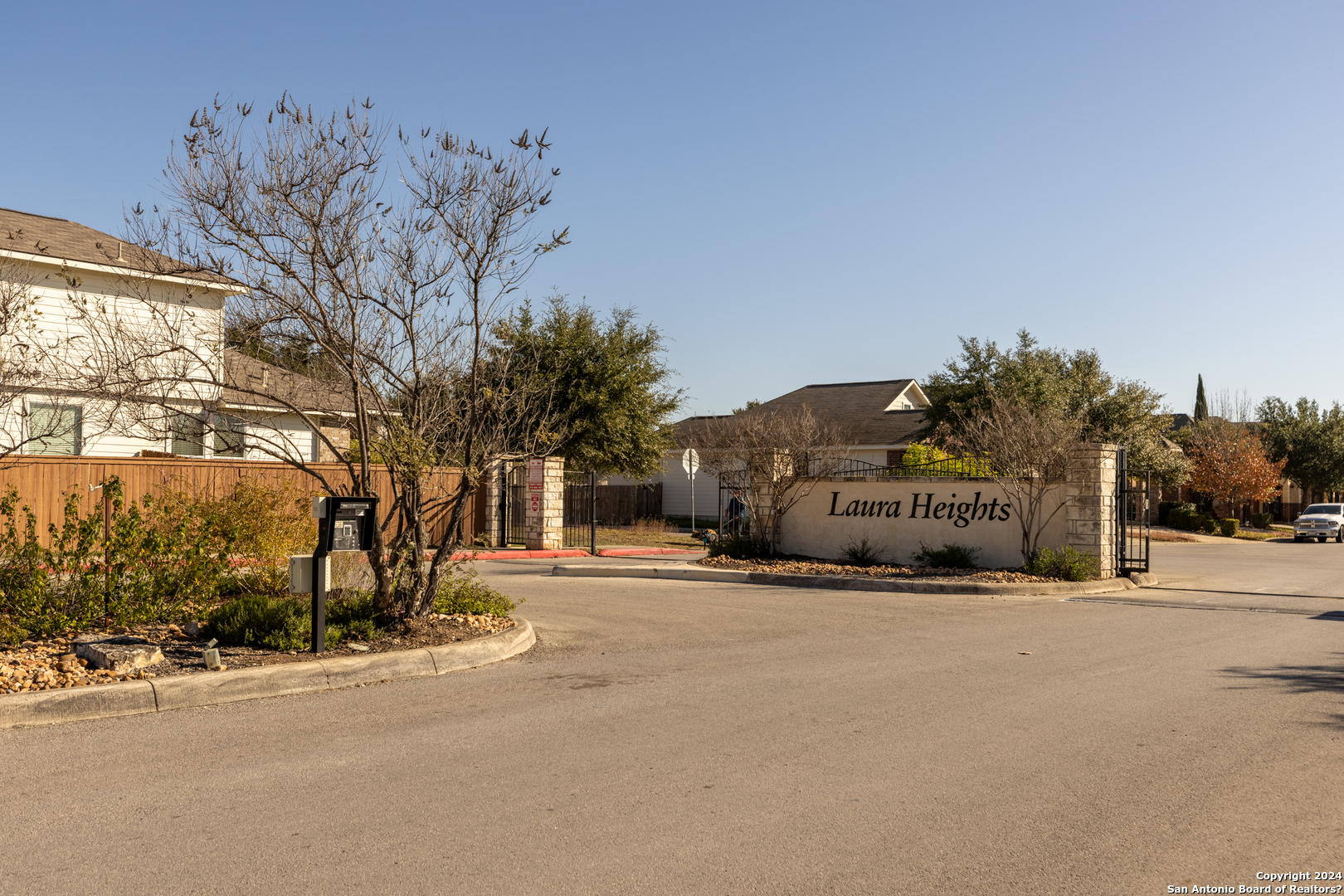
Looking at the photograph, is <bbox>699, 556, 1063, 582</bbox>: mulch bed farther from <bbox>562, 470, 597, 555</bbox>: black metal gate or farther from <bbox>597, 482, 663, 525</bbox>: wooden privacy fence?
<bbox>597, 482, 663, 525</bbox>: wooden privacy fence

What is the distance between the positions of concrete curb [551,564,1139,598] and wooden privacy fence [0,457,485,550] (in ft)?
11.4

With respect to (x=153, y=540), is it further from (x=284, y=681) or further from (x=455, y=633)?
(x=455, y=633)

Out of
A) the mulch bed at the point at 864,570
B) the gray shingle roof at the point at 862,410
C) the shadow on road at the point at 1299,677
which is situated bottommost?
the shadow on road at the point at 1299,677

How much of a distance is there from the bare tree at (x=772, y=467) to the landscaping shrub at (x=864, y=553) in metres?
1.52

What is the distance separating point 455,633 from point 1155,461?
118 feet

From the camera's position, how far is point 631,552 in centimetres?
2523

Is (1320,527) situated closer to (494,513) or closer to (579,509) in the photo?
(579,509)

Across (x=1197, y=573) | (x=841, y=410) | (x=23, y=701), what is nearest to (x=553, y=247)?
(x=23, y=701)

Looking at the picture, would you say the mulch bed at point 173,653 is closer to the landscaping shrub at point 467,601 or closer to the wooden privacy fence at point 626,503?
the landscaping shrub at point 467,601

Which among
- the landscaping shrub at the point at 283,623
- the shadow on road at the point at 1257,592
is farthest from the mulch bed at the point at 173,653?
the shadow on road at the point at 1257,592

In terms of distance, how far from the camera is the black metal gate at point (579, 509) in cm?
2425

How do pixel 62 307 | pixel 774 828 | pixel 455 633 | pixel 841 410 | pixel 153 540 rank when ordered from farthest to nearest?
pixel 841 410 < pixel 62 307 < pixel 455 633 < pixel 153 540 < pixel 774 828

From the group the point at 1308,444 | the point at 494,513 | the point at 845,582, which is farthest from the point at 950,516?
the point at 1308,444

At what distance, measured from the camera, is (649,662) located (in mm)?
9836
